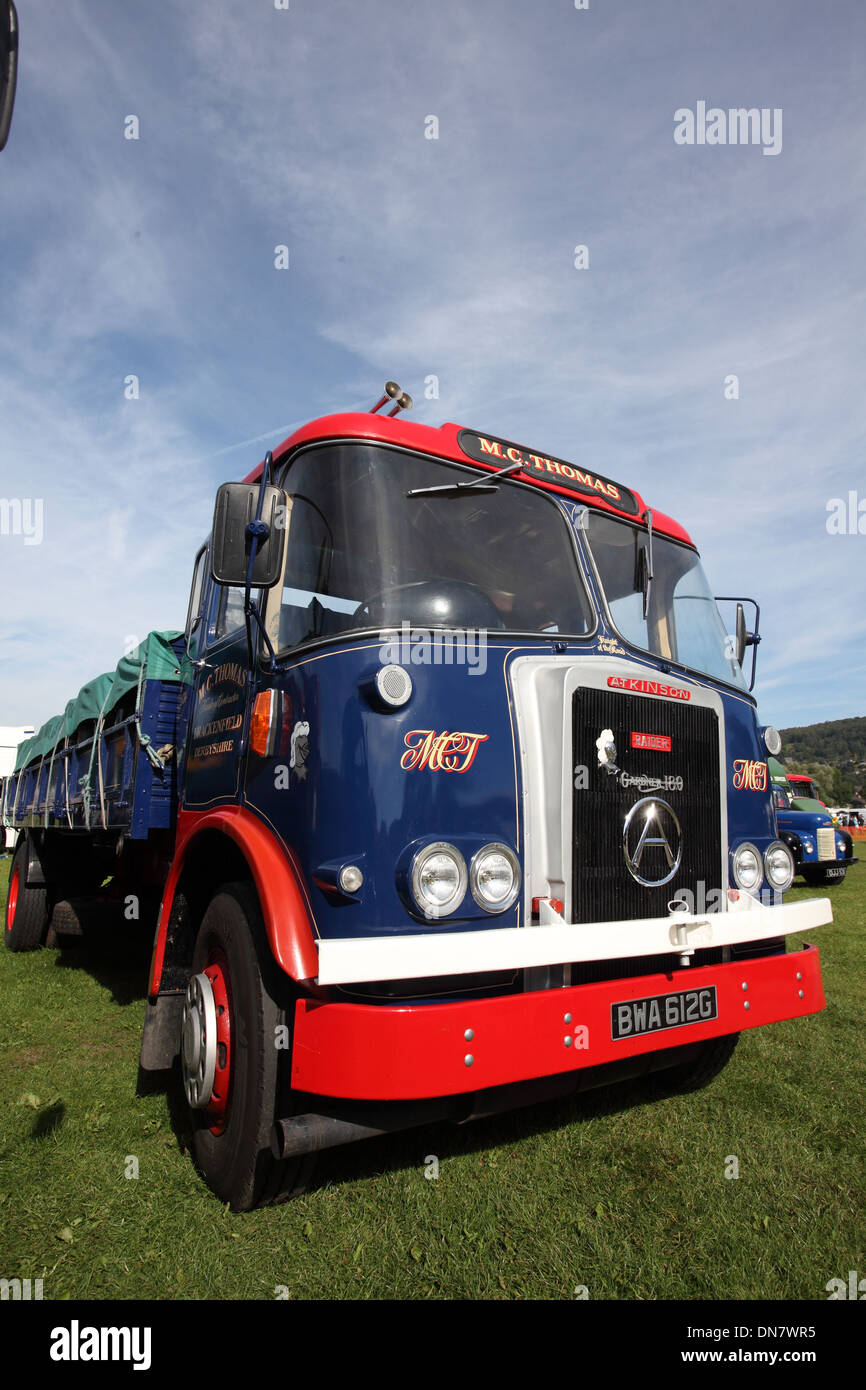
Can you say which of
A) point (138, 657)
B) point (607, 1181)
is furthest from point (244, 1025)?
point (138, 657)

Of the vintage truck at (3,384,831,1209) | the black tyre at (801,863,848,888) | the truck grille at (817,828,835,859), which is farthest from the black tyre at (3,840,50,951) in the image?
the black tyre at (801,863,848,888)

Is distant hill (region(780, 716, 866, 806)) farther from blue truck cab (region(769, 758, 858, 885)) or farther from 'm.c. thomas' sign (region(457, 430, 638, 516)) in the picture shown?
'm.c. thomas' sign (region(457, 430, 638, 516))

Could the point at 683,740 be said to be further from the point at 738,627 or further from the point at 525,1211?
the point at 525,1211

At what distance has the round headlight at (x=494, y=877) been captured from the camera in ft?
9.07

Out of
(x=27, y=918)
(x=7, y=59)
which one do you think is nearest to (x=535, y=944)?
(x=7, y=59)

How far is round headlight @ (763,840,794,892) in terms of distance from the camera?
3.81 m

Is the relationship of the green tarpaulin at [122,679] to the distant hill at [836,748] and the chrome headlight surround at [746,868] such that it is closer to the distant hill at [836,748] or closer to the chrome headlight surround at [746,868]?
the chrome headlight surround at [746,868]

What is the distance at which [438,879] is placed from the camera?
270 cm

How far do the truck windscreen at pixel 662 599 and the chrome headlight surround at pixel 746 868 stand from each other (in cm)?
90

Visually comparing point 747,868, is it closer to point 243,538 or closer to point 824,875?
point 243,538

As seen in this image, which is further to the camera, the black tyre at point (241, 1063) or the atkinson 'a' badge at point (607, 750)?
the atkinson 'a' badge at point (607, 750)

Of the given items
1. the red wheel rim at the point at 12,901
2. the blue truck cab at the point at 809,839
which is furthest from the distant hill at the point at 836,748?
the red wheel rim at the point at 12,901

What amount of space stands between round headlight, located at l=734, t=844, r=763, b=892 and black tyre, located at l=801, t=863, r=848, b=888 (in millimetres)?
12867
